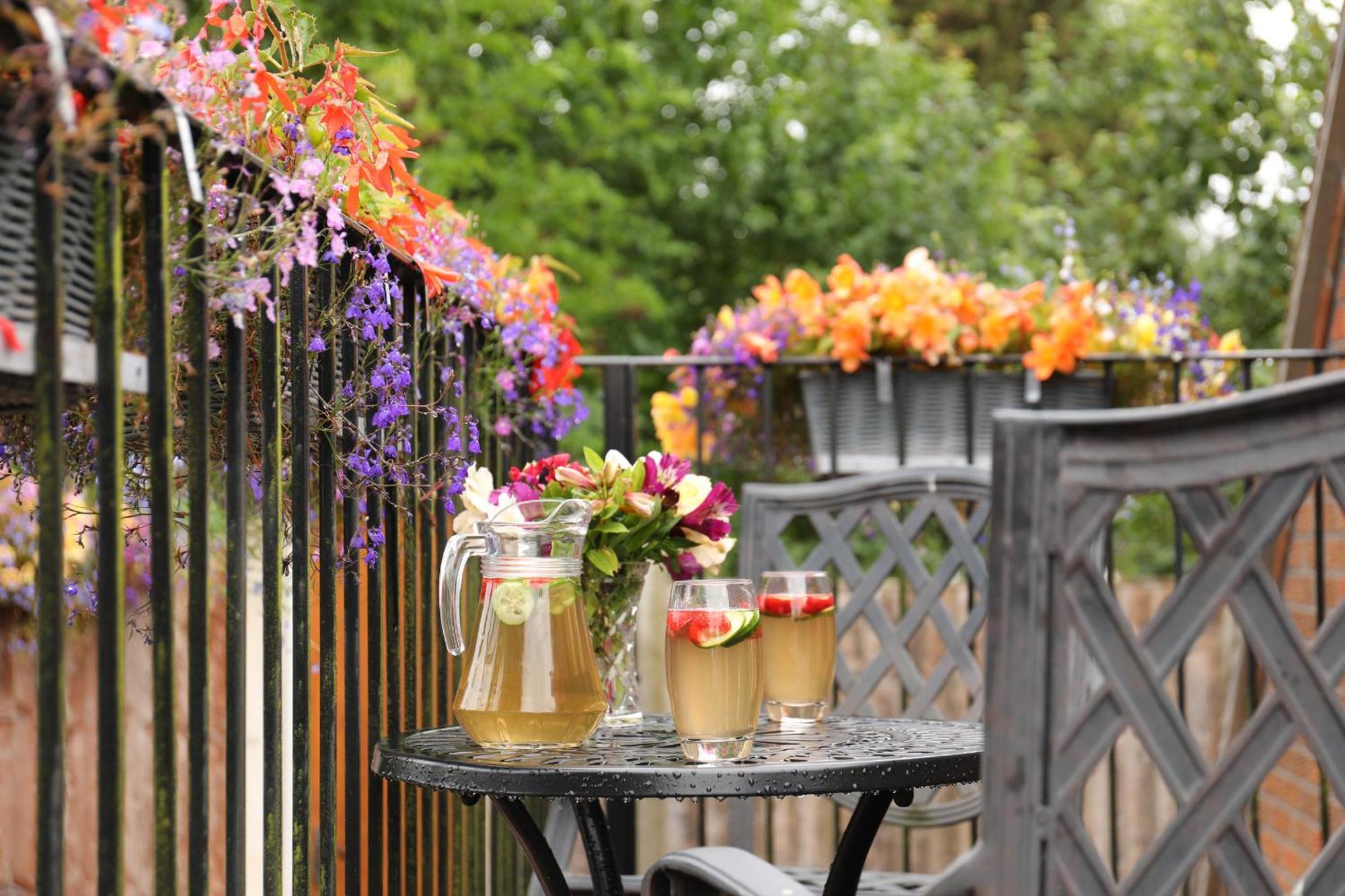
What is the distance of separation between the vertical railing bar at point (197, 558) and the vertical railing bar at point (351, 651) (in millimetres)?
399

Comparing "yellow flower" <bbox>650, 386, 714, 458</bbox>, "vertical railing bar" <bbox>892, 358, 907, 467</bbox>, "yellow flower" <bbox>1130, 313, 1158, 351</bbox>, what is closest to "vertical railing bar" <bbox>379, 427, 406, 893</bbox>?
"vertical railing bar" <bbox>892, 358, 907, 467</bbox>

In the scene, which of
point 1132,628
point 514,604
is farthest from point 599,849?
point 1132,628

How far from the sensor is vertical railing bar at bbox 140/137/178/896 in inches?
39.4

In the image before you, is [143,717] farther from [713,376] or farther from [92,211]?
[92,211]

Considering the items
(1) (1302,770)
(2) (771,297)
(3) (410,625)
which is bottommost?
(1) (1302,770)

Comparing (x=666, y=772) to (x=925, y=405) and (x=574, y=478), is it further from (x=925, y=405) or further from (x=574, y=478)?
(x=925, y=405)

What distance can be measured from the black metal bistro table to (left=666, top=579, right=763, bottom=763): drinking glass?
0.03m

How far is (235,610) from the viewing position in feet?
3.74

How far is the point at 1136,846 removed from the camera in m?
4.54

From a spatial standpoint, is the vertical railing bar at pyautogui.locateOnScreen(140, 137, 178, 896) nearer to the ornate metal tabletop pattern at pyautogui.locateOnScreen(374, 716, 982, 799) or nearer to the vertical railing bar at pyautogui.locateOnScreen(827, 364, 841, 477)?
the ornate metal tabletop pattern at pyautogui.locateOnScreen(374, 716, 982, 799)

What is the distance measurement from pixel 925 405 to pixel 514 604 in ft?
6.34

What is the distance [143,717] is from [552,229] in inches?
220

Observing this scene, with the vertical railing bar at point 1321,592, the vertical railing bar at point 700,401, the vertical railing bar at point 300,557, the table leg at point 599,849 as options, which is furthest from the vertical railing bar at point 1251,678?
the vertical railing bar at point 300,557

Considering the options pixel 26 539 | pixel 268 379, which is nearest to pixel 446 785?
pixel 268 379
